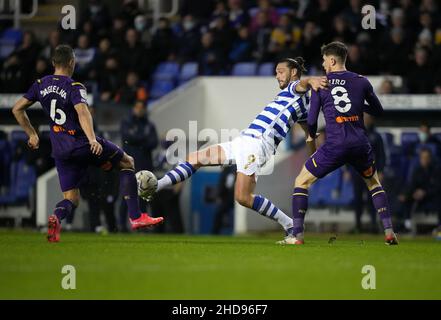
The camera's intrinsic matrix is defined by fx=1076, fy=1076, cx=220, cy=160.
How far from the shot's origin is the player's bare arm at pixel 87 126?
450 inches

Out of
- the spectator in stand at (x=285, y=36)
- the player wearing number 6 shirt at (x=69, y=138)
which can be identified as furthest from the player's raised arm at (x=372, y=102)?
the spectator in stand at (x=285, y=36)

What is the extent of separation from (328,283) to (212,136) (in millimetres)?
12039

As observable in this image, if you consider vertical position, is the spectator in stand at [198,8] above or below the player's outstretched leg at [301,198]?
above

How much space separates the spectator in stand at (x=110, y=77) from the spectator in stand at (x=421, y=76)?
553cm

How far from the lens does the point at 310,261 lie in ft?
32.1

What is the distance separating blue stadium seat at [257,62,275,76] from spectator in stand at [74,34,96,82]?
3.28 meters

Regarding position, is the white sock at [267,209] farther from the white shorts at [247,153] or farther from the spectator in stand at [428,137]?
the spectator in stand at [428,137]

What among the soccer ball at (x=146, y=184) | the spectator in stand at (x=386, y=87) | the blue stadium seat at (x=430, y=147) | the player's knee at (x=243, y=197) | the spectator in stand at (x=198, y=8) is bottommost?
the player's knee at (x=243, y=197)

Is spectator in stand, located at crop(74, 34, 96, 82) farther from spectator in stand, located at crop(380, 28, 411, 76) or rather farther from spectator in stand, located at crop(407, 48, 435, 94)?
spectator in stand, located at crop(407, 48, 435, 94)

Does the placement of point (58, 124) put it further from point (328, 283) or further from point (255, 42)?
point (255, 42)

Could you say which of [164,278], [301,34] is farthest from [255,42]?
[164,278]

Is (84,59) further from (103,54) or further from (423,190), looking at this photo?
(423,190)

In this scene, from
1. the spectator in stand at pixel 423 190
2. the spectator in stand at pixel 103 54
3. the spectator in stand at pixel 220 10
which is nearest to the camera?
the spectator in stand at pixel 423 190

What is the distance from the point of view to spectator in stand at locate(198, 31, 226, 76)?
20547mm
